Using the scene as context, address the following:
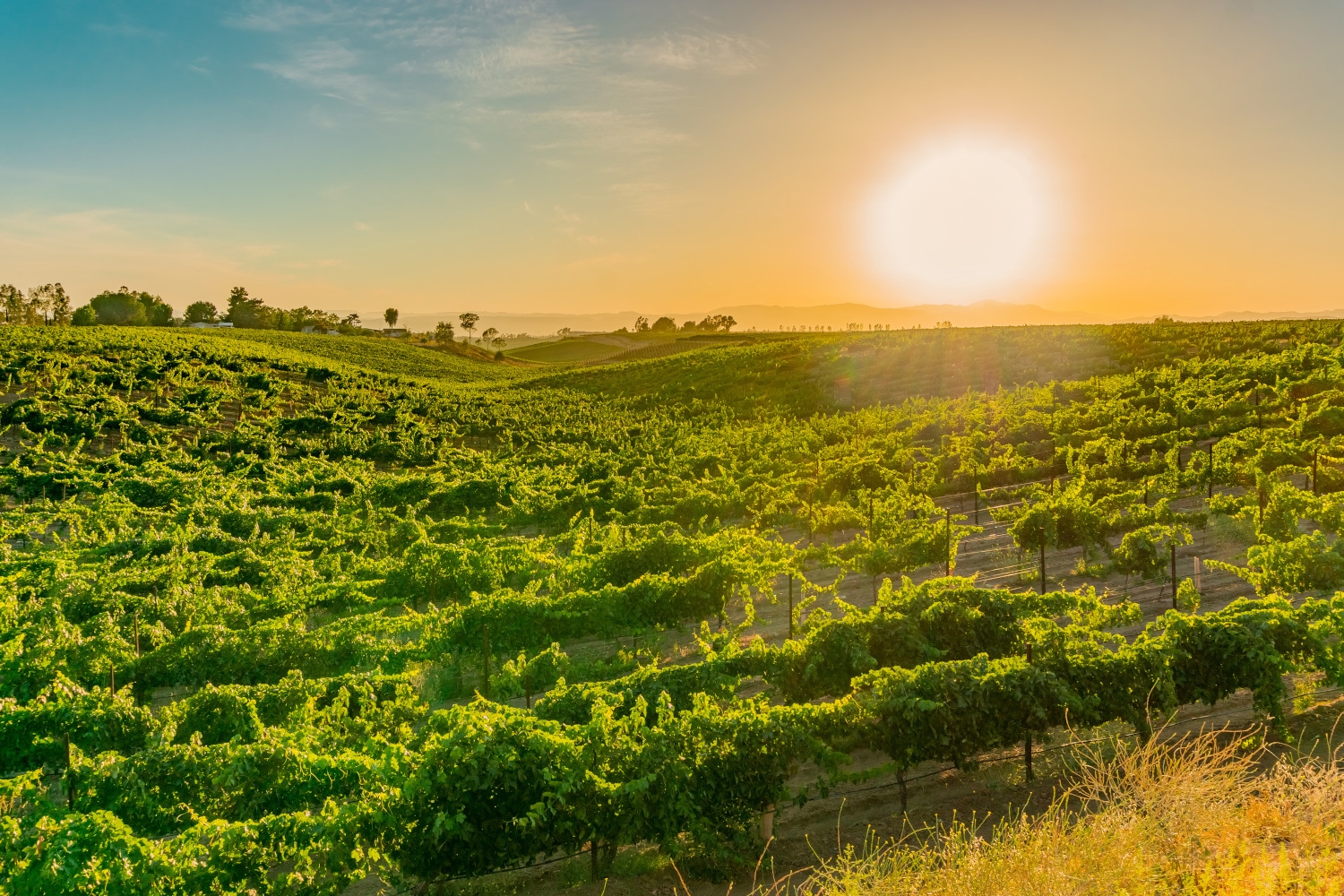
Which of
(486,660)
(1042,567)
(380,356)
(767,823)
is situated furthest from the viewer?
(380,356)

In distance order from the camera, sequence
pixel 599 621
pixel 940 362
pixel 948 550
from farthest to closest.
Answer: pixel 940 362, pixel 948 550, pixel 599 621

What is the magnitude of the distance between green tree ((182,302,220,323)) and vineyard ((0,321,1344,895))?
341 feet

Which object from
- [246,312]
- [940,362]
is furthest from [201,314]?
[940,362]

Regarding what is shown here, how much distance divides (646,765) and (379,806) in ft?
10.5

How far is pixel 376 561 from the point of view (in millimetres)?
20750

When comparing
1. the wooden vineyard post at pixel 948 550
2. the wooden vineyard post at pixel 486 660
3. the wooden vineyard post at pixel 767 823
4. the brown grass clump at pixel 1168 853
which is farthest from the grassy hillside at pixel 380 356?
the brown grass clump at pixel 1168 853

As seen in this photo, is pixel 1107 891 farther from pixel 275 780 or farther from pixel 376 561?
pixel 376 561

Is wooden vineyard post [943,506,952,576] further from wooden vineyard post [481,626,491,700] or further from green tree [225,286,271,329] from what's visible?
green tree [225,286,271,329]

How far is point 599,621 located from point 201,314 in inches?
5699

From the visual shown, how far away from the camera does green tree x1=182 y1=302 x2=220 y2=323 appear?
130625 millimetres

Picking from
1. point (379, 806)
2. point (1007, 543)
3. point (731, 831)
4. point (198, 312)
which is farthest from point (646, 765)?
point (198, 312)

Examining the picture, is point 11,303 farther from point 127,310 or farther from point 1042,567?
point 1042,567

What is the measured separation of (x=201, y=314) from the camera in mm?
131500

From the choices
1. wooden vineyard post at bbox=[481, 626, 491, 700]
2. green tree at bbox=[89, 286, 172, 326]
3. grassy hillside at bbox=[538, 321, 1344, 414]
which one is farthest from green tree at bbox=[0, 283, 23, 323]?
wooden vineyard post at bbox=[481, 626, 491, 700]
